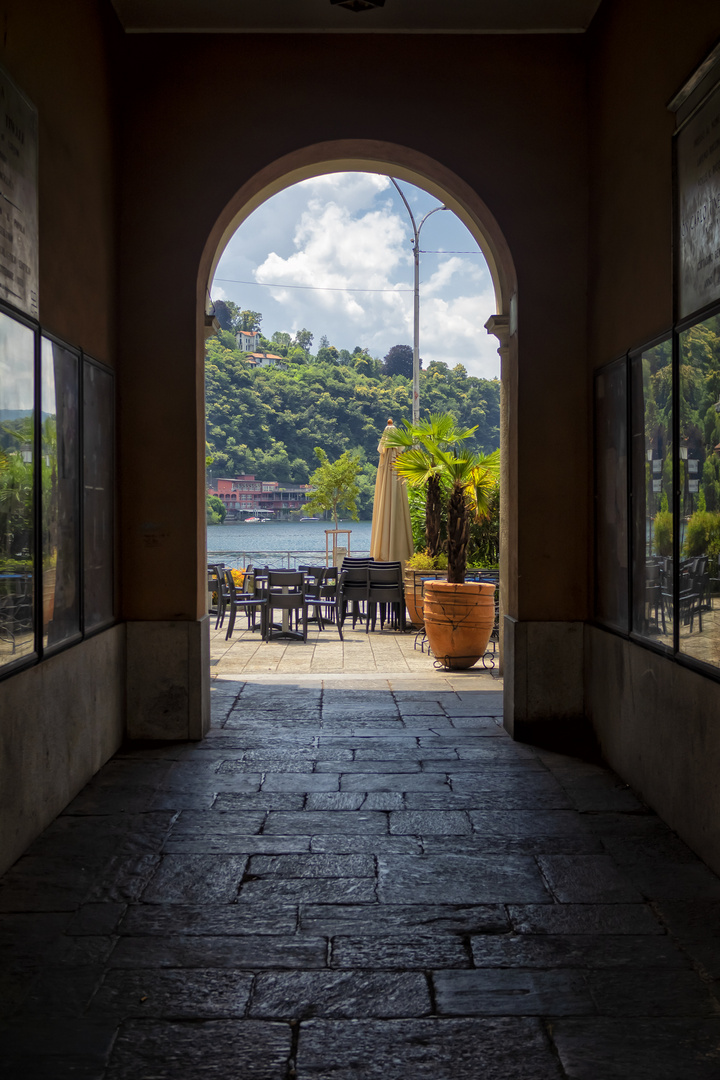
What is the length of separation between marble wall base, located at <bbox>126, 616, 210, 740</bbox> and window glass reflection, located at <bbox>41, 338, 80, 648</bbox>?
3.05 ft

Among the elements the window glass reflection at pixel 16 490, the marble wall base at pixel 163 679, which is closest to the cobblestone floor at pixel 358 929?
the marble wall base at pixel 163 679

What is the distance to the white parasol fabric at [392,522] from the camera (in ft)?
41.6

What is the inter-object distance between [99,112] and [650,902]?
4916 mm

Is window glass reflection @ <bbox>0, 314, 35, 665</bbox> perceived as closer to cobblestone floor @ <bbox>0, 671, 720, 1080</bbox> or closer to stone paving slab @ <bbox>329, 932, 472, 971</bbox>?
cobblestone floor @ <bbox>0, 671, 720, 1080</bbox>

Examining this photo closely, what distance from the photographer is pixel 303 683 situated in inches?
289

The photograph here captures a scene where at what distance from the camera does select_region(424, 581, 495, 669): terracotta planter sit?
27.6 ft

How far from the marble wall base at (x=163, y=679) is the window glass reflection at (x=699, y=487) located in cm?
296

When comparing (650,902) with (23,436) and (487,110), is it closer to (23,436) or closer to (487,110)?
(23,436)

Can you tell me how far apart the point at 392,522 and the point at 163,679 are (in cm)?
740

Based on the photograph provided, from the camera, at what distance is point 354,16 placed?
5500 mm

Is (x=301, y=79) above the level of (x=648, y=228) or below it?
above

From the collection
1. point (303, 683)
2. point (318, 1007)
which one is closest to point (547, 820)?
point (318, 1007)

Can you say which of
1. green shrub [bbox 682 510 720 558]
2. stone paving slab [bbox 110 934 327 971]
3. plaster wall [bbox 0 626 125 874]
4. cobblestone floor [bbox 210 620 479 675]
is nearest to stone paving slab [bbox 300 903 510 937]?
stone paving slab [bbox 110 934 327 971]

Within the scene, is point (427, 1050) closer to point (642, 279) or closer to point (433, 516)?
point (642, 279)
